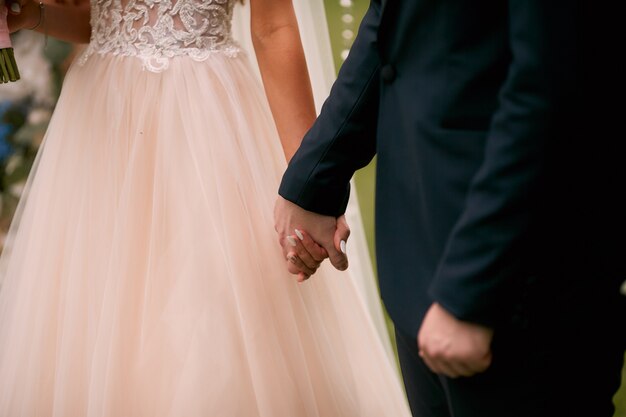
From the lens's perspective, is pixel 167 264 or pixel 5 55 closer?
pixel 167 264

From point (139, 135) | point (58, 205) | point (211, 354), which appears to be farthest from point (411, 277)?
point (58, 205)

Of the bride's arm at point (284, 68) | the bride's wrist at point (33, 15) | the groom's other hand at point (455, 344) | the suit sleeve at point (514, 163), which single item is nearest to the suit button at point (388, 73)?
the suit sleeve at point (514, 163)

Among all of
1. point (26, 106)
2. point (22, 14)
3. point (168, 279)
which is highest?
point (22, 14)

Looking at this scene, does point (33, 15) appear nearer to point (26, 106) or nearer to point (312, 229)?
point (26, 106)

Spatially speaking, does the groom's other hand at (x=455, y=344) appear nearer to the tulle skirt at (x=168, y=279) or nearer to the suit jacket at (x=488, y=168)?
the suit jacket at (x=488, y=168)

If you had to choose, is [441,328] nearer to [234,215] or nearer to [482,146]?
[482,146]

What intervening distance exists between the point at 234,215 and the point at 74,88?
1.53 ft

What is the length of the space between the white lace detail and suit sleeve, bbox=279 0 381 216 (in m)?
0.51

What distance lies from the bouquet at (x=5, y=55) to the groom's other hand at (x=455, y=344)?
102cm

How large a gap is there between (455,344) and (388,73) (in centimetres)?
34

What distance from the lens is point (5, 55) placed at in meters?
1.47

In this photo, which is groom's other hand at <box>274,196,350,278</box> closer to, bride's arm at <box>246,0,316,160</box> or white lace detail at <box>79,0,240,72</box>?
bride's arm at <box>246,0,316,160</box>

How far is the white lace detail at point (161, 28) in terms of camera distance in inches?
59.0

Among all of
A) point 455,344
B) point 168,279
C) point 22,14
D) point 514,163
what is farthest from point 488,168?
point 22,14
